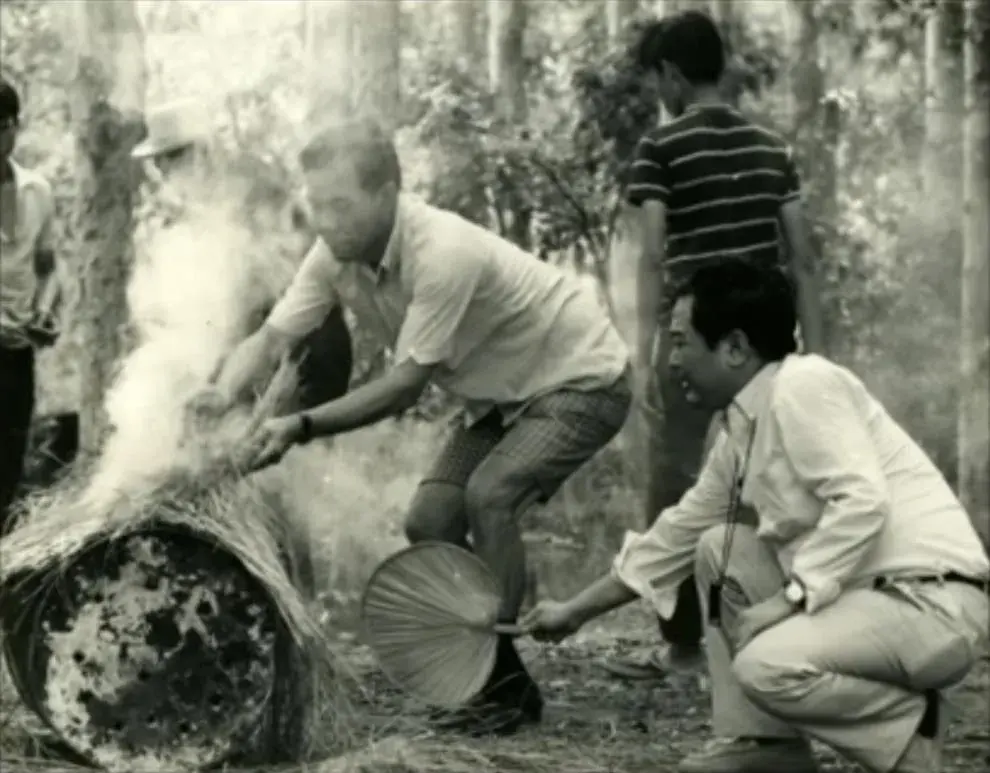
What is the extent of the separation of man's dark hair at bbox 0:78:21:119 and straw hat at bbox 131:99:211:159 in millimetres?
375

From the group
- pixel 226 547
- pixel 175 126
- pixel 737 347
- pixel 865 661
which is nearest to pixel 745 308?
pixel 737 347

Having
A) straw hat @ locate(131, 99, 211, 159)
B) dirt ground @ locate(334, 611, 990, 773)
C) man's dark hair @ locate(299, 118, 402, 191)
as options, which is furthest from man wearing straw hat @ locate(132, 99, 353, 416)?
dirt ground @ locate(334, 611, 990, 773)

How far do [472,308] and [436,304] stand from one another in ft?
0.40

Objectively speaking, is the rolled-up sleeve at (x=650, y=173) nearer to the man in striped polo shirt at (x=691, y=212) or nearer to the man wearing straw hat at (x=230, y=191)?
the man in striped polo shirt at (x=691, y=212)

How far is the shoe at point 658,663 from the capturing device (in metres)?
5.77

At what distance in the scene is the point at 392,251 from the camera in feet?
18.4

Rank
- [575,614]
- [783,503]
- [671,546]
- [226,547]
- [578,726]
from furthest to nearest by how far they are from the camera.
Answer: [578,726] < [226,547] < [671,546] < [575,614] < [783,503]

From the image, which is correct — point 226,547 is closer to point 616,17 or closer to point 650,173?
point 650,173

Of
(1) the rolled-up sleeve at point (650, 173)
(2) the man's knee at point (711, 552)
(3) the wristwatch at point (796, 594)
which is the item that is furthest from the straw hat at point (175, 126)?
(3) the wristwatch at point (796, 594)

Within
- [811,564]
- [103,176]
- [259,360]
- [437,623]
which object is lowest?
[437,623]

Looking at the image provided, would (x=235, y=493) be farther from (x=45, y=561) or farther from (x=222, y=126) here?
(x=222, y=126)

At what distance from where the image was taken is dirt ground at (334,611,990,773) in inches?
217

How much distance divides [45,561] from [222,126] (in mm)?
1265

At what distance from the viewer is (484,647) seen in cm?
548
